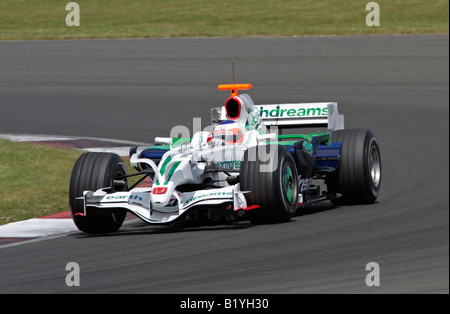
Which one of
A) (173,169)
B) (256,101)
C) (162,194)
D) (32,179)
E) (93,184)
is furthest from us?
(256,101)

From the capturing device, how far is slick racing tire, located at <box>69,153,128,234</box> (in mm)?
9258

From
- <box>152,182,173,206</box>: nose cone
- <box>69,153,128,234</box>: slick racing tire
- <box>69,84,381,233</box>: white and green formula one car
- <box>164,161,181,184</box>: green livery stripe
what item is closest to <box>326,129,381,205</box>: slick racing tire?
<box>69,84,381,233</box>: white and green formula one car

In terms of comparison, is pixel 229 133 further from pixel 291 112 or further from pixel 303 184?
pixel 291 112

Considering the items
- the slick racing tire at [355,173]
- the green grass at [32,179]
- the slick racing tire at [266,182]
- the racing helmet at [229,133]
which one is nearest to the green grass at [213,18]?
the green grass at [32,179]

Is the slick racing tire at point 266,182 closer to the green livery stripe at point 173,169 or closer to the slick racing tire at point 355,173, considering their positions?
the green livery stripe at point 173,169

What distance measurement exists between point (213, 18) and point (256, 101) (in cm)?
906

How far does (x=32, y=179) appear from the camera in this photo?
41.1 feet

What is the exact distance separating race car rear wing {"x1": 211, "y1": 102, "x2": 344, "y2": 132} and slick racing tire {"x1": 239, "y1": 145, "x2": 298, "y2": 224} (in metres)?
2.18

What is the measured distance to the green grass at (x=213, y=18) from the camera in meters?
24.7

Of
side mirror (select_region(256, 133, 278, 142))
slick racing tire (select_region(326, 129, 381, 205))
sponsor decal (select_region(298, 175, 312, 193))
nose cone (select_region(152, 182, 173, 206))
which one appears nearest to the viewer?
nose cone (select_region(152, 182, 173, 206))

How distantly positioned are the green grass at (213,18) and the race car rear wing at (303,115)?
1241 centimetres

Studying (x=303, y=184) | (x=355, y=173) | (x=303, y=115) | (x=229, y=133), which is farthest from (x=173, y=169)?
(x=303, y=115)

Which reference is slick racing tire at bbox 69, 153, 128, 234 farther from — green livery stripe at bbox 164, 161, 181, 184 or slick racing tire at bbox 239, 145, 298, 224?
slick racing tire at bbox 239, 145, 298, 224

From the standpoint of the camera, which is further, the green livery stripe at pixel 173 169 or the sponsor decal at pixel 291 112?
the sponsor decal at pixel 291 112
